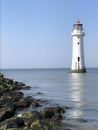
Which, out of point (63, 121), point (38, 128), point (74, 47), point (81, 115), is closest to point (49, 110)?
point (63, 121)

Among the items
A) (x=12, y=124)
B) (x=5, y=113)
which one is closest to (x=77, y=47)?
(x=5, y=113)

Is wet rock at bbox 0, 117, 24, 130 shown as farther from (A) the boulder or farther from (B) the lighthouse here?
(B) the lighthouse

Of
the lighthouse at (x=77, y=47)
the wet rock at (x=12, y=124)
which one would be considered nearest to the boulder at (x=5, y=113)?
the wet rock at (x=12, y=124)

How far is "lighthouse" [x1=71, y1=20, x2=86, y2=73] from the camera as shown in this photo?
52.9 metres

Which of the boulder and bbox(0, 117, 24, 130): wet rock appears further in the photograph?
the boulder

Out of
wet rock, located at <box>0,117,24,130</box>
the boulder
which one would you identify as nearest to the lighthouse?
the boulder

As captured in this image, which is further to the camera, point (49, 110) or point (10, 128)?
point (49, 110)

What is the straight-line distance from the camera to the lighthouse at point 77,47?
2082 inches

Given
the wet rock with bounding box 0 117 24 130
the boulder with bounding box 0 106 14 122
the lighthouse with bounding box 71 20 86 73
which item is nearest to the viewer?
the wet rock with bounding box 0 117 24 130

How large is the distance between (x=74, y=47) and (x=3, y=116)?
4093 cm

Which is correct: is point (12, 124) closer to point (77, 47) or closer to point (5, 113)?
point (5, 113)

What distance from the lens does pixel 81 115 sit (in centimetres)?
1498

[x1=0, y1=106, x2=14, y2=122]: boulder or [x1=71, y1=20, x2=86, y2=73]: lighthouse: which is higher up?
[x1=71, y1=20, x2=86, y2=73]: lighthouse

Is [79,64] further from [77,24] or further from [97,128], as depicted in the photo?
[97,128]
